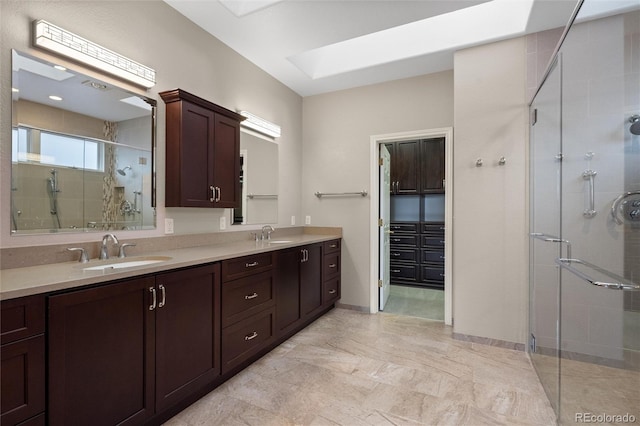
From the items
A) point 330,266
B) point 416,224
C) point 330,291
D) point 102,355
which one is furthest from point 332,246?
point 102,355

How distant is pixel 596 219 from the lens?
5.23 feet

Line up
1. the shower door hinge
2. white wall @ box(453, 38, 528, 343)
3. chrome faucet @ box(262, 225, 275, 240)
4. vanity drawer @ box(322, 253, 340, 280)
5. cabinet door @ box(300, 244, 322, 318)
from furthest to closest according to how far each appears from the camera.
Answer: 1. vanity drawer @ box(322, 253, 340, 280)
2. chrome faucet @ box(262, 225, 275, 240)
3. cabinet door @ box(300, 244, 322, 318)
4. white wall @ box(453, 38, 528, 343)
5. the shower door hinge

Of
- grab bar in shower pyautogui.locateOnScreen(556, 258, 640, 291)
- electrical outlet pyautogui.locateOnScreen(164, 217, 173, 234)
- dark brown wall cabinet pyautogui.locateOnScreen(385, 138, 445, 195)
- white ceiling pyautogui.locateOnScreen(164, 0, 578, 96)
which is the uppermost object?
white ceiling pyautogui.locateOnScreen(164, 0, 578, 96)

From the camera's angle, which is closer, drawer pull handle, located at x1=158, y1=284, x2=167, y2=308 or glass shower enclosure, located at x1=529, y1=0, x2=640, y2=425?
glass shower enclosure, located at x1=529, y1=0, x2=640, y2=425

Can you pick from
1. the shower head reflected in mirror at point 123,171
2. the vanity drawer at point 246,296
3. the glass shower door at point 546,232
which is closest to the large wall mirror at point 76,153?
the shower head reflected in mirror at point 123,171

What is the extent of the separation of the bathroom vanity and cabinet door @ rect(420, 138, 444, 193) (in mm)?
3342

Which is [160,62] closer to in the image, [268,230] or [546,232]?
[268,230]

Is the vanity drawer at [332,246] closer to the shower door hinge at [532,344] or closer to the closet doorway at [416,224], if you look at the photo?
the closet doorway at [416,224]

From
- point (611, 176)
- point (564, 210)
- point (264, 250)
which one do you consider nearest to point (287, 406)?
point (264, 250)

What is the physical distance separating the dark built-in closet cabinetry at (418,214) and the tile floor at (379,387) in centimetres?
207

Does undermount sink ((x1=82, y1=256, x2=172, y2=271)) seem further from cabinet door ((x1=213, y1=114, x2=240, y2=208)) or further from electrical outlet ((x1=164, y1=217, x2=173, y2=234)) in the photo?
cabinet door ((x1=213, y1=114, x2=240, y2=208))

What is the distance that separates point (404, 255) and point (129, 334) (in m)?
4.31

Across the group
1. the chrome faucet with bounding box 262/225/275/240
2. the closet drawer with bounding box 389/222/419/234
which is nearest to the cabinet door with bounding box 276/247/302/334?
the chrome faucet with bounding box 262/225/275/240

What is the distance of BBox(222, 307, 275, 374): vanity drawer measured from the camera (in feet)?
6.84
